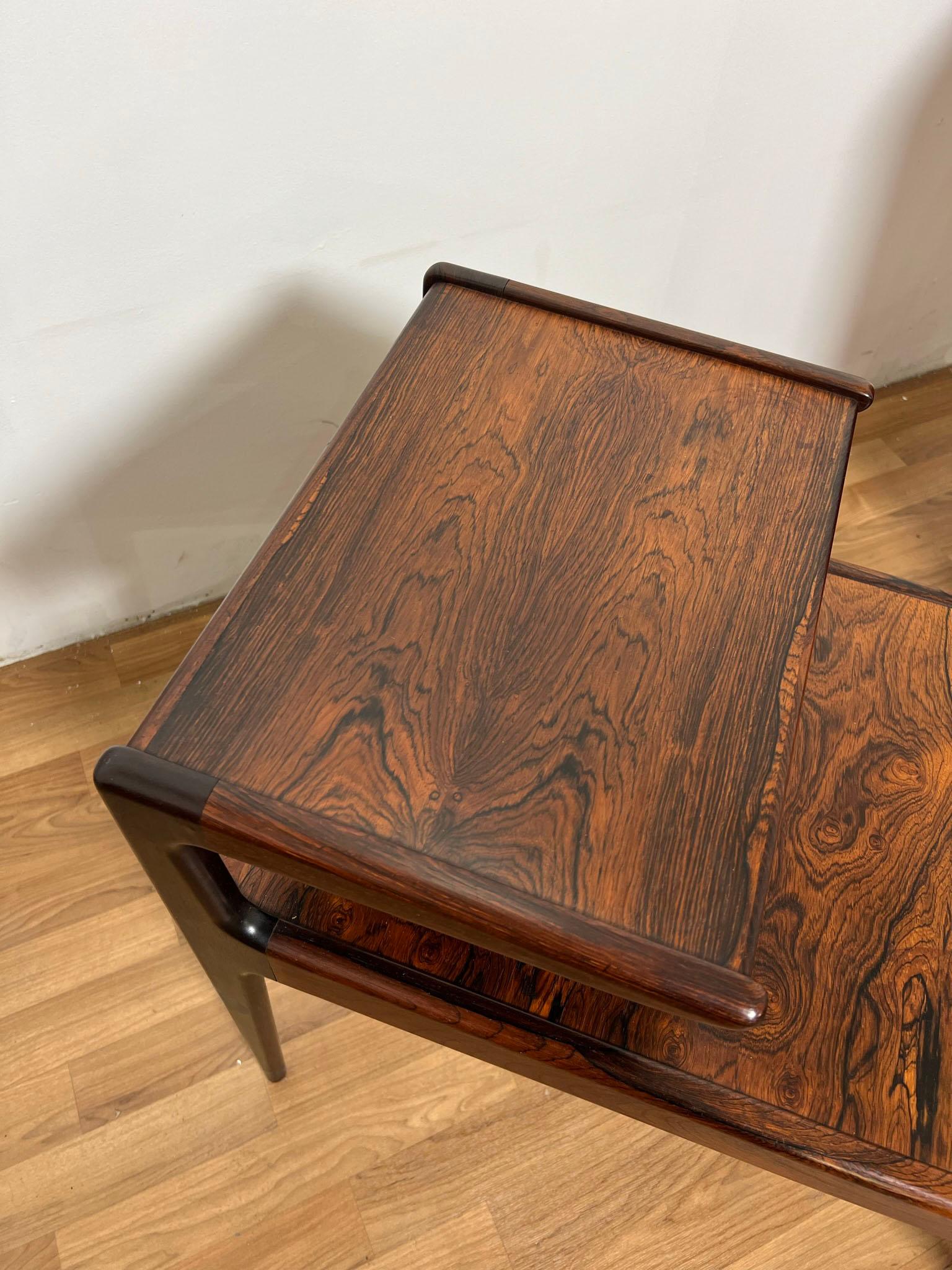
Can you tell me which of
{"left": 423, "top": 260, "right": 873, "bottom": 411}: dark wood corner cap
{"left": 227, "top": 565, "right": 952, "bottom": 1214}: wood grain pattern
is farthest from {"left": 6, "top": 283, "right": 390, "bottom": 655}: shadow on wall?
{"left": 227, "top": 565, "right": 952, "bottom": 1214}: wood grain pattern

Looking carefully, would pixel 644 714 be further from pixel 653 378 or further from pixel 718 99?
pixel 718 99

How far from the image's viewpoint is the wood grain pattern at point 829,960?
64cm

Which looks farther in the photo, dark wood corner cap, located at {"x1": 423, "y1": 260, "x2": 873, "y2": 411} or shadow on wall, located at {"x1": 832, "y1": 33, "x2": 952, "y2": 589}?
shadow on wall, located at {"x1": 832, "y1": 33, "x2": 952, "y2": 589}

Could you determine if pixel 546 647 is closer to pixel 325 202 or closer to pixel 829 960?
pixel 829 960

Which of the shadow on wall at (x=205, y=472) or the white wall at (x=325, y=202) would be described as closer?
the white wall at (x=325, y=202)

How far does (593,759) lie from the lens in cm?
59

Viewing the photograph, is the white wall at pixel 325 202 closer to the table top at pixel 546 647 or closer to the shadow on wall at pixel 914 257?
the shadow on wall at pixel 914 257

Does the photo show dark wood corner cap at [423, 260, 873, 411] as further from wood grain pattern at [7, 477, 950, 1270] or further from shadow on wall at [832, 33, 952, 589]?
wood grain pattern at [7, 477, 950, 1270]

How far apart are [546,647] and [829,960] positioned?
0.29 m

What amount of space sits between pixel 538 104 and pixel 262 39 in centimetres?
29

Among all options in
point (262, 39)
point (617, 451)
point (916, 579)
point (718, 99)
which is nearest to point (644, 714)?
point (617, 451)

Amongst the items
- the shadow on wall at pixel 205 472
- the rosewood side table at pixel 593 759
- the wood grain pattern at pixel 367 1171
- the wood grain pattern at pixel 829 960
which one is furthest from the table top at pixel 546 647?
the wood grain pattern at pixel 367 1171

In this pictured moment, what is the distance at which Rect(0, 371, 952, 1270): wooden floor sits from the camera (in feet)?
3.03

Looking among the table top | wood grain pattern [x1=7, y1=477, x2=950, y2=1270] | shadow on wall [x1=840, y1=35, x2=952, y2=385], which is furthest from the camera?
shadow on wall [x1=840, y1=35, x2=952, y2=385]
